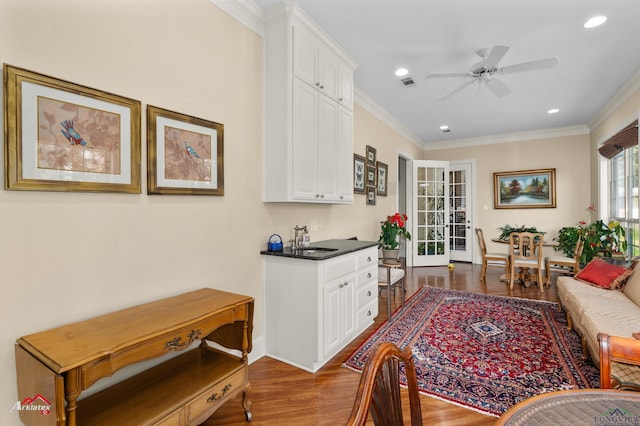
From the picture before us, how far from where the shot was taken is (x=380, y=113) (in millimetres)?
4918

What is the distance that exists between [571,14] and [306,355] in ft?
11.4

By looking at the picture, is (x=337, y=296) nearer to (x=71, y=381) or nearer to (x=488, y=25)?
(x=71, y=381)

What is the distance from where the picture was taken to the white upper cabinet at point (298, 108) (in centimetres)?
249

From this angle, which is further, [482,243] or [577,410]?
[482,243]

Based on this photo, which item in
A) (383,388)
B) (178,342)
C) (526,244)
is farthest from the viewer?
(526,244)

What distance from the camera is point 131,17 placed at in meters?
1.72

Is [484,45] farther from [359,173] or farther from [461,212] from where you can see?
[461,212]

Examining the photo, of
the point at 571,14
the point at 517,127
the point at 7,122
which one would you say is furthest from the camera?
the point at 517,127

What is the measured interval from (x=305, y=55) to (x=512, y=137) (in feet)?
18.9

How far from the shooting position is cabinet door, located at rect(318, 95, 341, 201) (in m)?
2.86

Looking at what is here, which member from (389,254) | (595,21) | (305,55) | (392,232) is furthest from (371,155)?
(595,21)

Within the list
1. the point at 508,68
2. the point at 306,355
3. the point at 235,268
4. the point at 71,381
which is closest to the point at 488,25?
the point at 508,68

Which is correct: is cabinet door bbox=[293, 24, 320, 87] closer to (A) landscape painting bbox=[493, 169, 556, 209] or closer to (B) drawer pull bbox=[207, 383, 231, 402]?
(B) drawer pull bbox=[207, 383, 231, 402]

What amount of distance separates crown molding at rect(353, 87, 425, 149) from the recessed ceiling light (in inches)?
91.8
